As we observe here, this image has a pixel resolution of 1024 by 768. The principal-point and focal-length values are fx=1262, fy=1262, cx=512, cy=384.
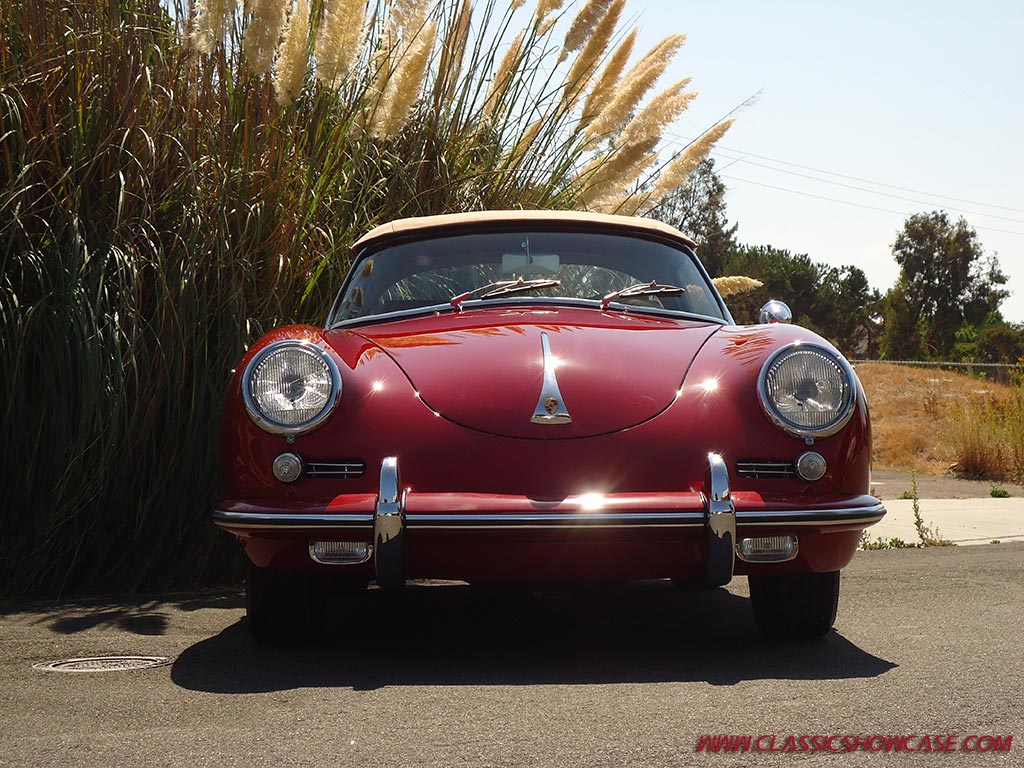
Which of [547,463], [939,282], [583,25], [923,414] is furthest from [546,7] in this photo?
[939,282]

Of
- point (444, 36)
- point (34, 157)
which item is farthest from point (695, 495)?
point (444, 36)

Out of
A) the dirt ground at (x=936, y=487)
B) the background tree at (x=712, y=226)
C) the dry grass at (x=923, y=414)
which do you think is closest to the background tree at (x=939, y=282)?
the background tree at (x=712, y=226)

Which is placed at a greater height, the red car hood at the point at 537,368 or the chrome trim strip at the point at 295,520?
the red car hood at the point at 537,368

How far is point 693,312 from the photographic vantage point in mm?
4320

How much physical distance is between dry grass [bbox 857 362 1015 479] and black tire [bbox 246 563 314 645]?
1011 centimetres

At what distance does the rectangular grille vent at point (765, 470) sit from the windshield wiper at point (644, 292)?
1.03m

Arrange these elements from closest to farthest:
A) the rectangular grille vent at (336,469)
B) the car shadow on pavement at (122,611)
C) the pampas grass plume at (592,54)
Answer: the rectangular grille vent at (336,469)
the car shadow on pavement at (122,611)
the pampas grass plume at (592,54)

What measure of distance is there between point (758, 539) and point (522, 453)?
66 cm

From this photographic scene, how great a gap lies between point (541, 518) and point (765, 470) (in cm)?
63

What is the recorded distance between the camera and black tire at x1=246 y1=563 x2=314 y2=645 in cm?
354

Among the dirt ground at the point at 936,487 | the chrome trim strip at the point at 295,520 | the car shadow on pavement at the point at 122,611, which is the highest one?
the chrome trim strip at the point at 295,520

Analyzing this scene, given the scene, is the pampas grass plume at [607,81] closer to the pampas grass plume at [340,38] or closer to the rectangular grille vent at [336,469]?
the pampas grass plume at [340,38]

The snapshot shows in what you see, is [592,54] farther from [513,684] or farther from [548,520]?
[513,684]

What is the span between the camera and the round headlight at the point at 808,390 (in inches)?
133
